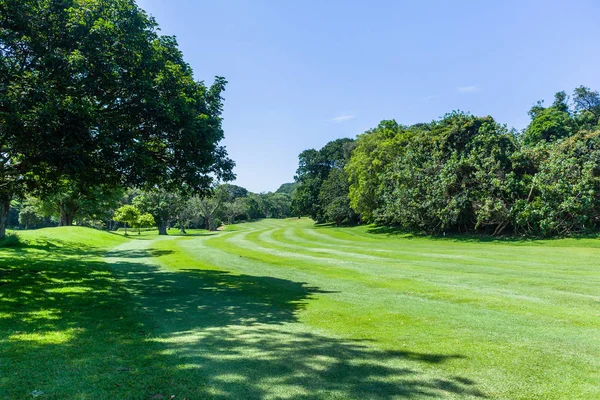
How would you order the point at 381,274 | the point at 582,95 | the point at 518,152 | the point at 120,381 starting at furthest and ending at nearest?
the point at 582,95 → the point at 518,152 → the point at 381,274 → the point at 120,381

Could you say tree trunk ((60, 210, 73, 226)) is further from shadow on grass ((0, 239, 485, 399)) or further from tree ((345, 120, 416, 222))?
shadow on grass ((0, 239, 485, 399))

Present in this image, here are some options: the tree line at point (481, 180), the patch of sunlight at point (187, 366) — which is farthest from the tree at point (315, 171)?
the patch of sunlight at point (187, 366)

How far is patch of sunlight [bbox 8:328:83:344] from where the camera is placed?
565cm

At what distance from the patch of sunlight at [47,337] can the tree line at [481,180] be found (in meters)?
30.8

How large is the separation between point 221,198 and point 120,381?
70354 millimetres

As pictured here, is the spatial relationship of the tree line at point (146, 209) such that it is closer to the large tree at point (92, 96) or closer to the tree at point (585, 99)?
the large tree at point (92, 96)

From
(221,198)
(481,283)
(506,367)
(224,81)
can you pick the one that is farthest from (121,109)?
(221,198)

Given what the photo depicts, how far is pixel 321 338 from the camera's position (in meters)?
5.84

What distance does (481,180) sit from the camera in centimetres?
3117

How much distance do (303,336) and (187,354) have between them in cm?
194

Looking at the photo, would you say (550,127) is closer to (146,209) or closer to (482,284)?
(482,284)

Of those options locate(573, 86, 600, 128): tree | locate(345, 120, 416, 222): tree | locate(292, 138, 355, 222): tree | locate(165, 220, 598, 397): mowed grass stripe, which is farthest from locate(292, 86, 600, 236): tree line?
locate(573, 86, 600, 128): tree

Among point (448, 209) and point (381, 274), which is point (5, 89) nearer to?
point (381, 274)

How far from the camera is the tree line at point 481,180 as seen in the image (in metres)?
27.6
